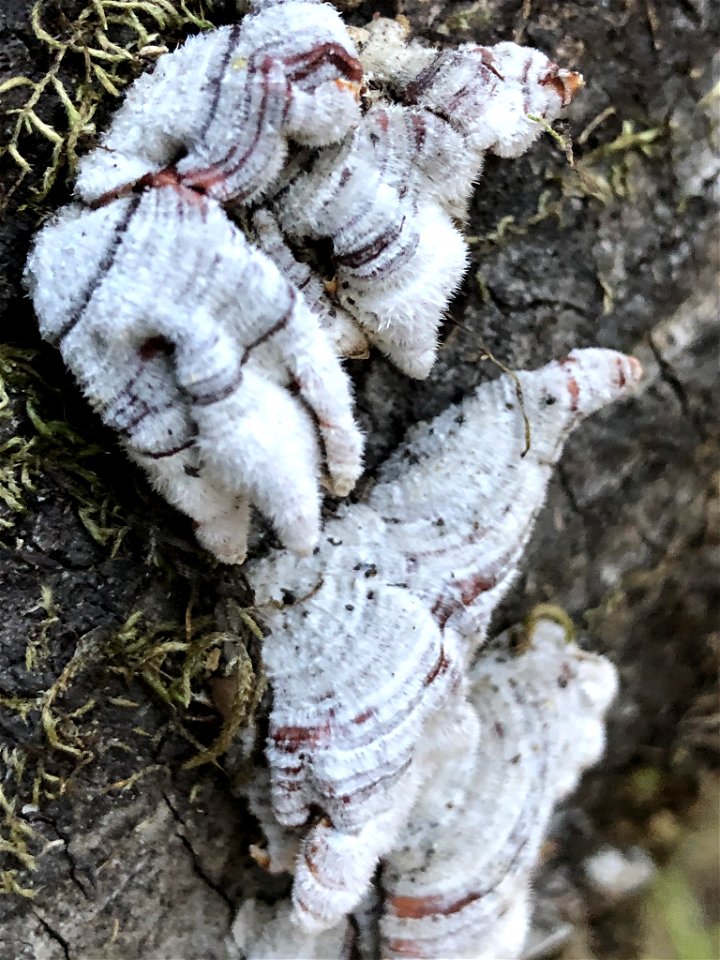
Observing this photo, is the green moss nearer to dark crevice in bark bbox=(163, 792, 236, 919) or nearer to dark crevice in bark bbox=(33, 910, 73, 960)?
A: dark crevice in bark bbox=(163, 792, 236, 919)

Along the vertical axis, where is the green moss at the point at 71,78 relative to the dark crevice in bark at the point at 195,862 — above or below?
above

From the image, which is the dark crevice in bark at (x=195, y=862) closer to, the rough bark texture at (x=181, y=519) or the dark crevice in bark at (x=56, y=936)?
the rough bark texture at (x=181, y=519)

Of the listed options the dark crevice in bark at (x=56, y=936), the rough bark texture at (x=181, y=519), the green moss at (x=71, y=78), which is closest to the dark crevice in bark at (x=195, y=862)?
the rough bark texture at (x=181, y=519)

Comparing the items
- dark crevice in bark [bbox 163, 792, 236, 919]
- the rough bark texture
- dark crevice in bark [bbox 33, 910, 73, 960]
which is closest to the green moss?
the rough bark texture

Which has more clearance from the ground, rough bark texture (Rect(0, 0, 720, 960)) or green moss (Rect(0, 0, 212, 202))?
green moss (Rect(0, 0, 212, 202))

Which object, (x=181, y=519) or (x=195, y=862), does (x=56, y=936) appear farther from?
(x=181, y=519)

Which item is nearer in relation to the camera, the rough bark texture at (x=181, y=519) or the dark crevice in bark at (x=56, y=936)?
the rough bark texture at (x=181, y=519)

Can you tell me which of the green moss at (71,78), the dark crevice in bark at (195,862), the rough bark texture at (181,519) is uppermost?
the green moss at (71,78)

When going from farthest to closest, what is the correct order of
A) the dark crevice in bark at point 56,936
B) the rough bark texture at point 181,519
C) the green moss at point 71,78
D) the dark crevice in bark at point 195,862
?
the dark crevice in bark at point 195,862 → the dark crevice in bark at point 56,936 → the rough bark texture at point 181,519 → the green moss at point 71,78
